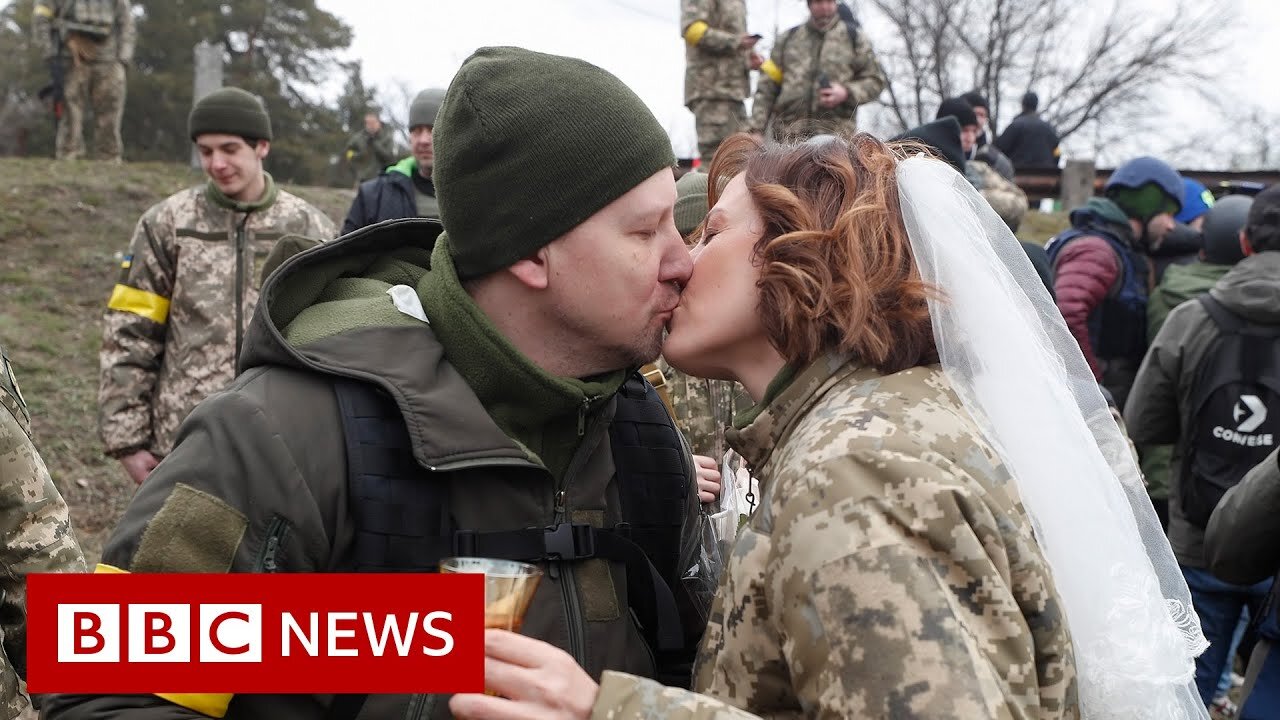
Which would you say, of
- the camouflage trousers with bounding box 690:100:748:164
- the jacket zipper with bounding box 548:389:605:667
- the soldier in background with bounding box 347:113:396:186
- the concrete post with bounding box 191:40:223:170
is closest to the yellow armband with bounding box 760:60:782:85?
the camouflage trousers with bounding box 690:100:748:164

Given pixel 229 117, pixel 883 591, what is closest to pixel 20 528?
pixel 883 591

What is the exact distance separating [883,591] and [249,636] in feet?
3.44

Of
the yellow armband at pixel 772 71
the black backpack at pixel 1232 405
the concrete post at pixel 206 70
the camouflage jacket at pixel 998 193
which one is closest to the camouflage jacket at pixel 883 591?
the black backpack at pixel 1232 405

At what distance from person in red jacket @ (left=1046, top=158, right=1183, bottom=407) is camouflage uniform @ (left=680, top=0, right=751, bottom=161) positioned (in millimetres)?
3907

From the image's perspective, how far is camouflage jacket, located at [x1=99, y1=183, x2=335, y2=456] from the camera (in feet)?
16.8

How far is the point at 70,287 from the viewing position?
1006cm

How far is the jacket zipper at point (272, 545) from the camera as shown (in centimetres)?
183

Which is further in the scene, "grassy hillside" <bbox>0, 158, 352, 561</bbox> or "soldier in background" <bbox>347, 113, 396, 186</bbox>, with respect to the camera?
"soldier in background" <bbox>347, 113, 396, 186</bbox>

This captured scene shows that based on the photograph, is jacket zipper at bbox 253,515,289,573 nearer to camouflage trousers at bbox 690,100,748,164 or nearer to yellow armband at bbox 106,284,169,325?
yellow armband at bbox 106,284,169,325

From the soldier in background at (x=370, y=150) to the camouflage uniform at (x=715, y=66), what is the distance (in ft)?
20.5

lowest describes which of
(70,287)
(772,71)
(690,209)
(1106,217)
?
(70,287)

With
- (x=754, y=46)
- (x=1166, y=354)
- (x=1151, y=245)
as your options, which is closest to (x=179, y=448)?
(x=1166, y=354)

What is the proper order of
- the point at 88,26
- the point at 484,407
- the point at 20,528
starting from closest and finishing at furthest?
the point at 484,407, the point at 20,528, the point at 88,26

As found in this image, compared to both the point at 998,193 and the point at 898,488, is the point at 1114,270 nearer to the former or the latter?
the point at 998,193
